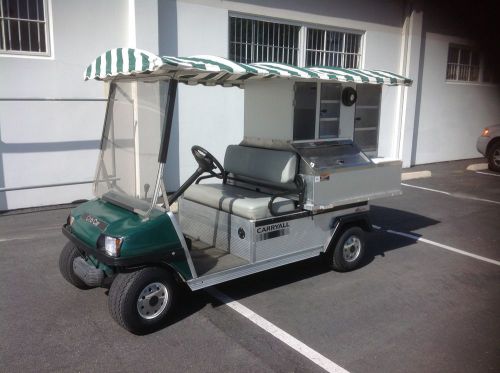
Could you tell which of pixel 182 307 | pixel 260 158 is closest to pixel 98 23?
pixel 260 158

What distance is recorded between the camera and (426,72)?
12.9 metres

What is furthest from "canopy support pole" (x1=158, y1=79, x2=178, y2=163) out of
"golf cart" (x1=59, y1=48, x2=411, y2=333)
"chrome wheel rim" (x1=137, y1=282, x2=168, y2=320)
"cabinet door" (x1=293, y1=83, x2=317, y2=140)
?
"cabinet door" (x1=293, y1=83, x2=317, y2=140)

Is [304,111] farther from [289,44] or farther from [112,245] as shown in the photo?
[289,44]

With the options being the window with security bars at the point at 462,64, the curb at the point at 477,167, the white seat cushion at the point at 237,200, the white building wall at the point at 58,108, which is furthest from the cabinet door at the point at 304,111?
the window with security bars at the point at 462,64

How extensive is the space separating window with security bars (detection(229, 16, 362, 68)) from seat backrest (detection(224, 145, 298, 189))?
166 inches

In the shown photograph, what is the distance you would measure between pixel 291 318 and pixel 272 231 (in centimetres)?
85

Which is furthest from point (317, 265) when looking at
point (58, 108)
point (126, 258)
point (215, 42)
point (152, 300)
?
point (215, 42)

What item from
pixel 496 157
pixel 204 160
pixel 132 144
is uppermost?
pixel 132 144

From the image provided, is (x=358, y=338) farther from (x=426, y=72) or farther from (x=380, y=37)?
(x=426, y=72)

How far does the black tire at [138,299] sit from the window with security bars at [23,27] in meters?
4.99

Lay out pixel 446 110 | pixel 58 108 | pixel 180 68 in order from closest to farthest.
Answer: pixel 180 68, pixel 58 108, pixel 446 110

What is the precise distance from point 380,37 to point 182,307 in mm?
9518

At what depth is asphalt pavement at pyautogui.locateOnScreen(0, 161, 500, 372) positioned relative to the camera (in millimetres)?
3521

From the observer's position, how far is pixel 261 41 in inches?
377
